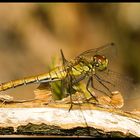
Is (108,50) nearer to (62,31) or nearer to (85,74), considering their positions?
(85,74)

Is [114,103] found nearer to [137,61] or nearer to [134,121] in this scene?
[134,121]

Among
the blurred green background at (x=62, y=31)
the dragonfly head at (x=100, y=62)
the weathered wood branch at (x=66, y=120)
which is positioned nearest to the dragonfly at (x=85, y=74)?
the dragonfly head at (x=100, y=62)

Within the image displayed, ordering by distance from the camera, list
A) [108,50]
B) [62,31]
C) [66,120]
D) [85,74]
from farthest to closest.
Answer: [62,31] < [108,50] < [85,74] < [66,120]

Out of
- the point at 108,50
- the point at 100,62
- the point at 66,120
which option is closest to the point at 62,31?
the point at 108,50

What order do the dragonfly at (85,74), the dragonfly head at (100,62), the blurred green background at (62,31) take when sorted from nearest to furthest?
1. the dragonfly at (85,74)
2. the dragonfly head at (100,62)
3. the blurred green background at (62,31)

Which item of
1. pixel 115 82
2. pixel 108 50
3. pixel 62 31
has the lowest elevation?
pixel 115 82

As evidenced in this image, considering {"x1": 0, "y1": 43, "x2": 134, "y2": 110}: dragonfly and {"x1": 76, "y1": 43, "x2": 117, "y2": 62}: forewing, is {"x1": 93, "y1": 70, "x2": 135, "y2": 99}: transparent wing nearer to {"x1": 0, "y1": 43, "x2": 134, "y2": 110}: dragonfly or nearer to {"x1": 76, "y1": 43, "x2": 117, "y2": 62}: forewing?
{"x1": 0, "y1": 43, "x2": 134, "y2": 110}: dragonfly

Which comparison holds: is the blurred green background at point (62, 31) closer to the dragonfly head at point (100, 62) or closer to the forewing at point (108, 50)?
the forewing at point (108, 50)
